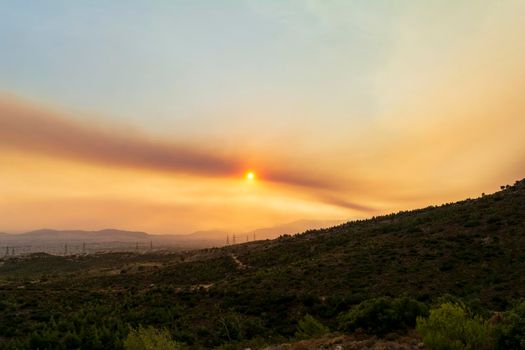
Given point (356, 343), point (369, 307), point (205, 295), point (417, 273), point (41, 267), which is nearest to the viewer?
point (356, 343)

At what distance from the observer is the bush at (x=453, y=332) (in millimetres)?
9312

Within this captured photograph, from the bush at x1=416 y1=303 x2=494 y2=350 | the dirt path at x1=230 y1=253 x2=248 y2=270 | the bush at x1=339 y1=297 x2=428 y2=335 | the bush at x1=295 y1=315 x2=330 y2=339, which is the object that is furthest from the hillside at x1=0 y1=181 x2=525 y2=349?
the bush at x1=416 y1=303 x2=494 y2=350

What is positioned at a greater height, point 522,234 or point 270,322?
point 522,234

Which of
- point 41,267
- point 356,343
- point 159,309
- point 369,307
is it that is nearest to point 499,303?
point 369,307

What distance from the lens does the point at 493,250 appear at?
32.4 meters

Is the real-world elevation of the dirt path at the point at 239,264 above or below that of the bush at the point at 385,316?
below

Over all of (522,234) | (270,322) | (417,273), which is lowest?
(270,322)

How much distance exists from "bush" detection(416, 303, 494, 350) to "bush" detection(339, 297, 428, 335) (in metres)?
1.46

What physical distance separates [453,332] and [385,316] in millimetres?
2541

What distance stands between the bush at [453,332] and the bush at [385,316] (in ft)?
4.79

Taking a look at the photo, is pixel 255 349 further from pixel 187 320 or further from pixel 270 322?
pixel 187 320

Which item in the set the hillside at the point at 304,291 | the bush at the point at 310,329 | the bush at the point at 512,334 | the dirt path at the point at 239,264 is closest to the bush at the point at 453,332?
the bush at the point at 512,334

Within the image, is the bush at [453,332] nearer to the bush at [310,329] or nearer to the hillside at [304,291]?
the bush at [310,329]

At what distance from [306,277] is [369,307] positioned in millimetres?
20808
